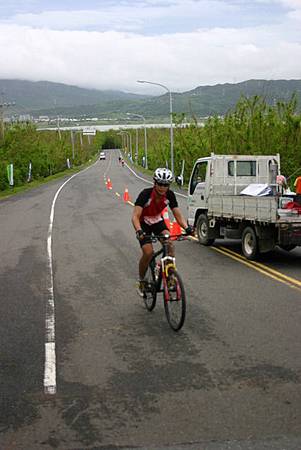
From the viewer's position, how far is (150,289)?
8.38 m

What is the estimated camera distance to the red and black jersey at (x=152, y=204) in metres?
8.23

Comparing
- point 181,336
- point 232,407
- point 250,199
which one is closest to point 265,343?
point 181,336

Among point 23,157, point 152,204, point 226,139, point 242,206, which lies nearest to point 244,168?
point 242,206

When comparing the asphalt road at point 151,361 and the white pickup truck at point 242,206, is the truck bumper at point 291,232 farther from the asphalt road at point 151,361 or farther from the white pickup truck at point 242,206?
the asphalt road at point 151,361

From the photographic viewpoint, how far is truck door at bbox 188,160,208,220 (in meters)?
15.5

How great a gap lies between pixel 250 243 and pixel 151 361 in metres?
6.90

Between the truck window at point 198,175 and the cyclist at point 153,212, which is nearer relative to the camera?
the cyclist at point 153,212

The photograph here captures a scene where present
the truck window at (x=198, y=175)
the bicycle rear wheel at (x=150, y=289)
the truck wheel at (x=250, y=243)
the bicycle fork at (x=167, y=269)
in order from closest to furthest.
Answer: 1. the bicycle fork at (x=167, y=269)
2. the bicycle rear wheel at (x=150, y=289)
3. the truck wheel at (x=250, y=243)
4. the truck window at (x=198, y=175)

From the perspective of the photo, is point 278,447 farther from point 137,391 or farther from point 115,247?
point 115,247

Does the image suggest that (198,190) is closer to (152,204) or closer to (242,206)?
(242,206)

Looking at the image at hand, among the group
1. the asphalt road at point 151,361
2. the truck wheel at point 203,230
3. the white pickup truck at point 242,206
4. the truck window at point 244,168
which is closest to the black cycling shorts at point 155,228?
the asphalt road at point 151,361

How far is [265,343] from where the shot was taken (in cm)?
692

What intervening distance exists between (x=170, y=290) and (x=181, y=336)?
2.06 feet

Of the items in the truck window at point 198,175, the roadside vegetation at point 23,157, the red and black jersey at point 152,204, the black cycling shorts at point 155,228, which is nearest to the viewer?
the red and black jersey at point 152,204
